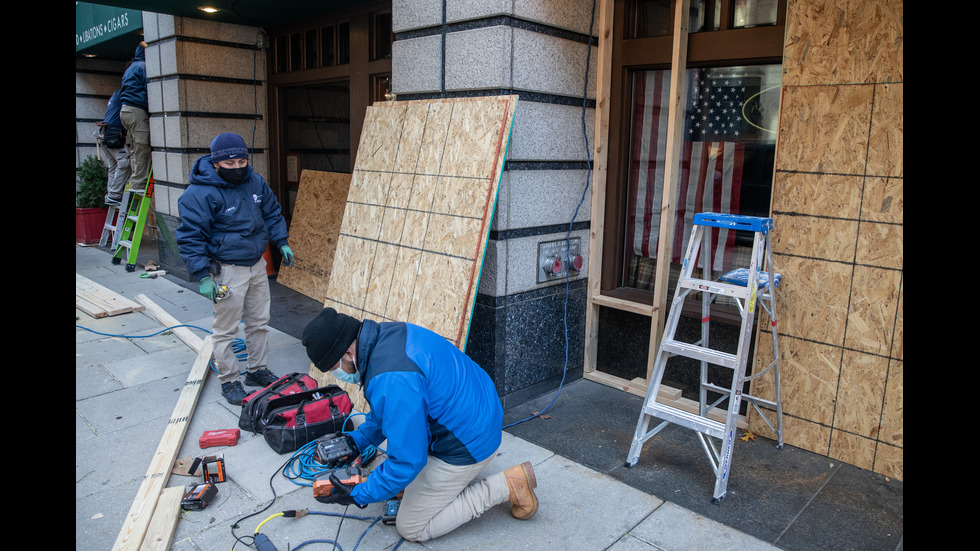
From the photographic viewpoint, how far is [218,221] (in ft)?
17.8

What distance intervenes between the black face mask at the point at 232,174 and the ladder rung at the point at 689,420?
3.60 m

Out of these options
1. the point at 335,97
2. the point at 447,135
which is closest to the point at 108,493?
the point at 447,135

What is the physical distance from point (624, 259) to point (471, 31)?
2282 millimetres

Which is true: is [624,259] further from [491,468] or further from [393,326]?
[393,326]

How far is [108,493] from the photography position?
4.09m

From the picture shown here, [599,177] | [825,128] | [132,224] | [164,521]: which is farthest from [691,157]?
[132,224]

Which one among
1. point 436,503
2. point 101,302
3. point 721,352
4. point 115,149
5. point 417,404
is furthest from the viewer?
point 115,149

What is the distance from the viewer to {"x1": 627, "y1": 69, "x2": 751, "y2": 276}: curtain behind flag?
5.06 metres

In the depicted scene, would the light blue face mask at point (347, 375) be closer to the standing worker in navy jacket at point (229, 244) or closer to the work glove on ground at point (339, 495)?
the work glove on ground at point (339, 495)

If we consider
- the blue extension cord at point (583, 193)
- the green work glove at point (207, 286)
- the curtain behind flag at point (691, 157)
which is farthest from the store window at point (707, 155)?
the green work glove at point (207, 286)

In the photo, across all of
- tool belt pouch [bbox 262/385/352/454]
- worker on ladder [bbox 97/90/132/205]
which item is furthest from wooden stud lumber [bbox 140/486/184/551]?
worker on ladder [bbox 97/90/132/205]

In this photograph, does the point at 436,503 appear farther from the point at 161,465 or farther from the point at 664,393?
the point at 664,393

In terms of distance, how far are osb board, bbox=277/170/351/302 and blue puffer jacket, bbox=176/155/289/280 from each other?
2.46 m

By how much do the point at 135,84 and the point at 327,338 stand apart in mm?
8602
